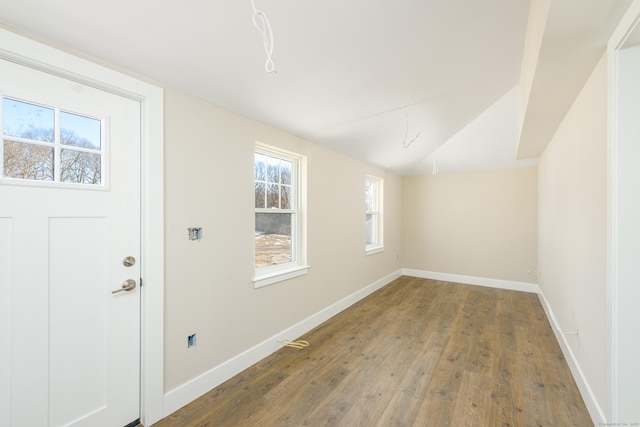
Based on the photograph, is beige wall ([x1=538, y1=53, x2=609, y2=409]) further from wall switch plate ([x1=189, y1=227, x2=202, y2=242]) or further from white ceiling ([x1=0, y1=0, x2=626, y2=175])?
wall switch plate ([x1=189, y1=227, x2=202, y2=242])

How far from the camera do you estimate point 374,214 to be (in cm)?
490

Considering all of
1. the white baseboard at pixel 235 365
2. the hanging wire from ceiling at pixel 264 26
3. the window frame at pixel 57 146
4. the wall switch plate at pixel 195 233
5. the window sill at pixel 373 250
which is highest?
the hanging wire from ceiling at pixel 264 26

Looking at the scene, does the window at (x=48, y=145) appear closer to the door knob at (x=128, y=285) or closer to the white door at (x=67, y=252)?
the white door at (x=67, y=252)

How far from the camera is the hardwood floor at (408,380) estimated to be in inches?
70.5

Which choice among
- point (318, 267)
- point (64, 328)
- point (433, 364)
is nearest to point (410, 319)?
point (433, 364)

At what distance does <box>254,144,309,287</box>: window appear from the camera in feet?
8.57

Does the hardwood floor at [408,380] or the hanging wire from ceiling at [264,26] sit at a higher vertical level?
the hanging wire from ceiling at [264,26]

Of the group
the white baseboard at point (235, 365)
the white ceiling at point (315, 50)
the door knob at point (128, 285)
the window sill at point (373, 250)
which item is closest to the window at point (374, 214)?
the window sill at point (373, 250)

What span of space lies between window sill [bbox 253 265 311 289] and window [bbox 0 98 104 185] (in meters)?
1.40

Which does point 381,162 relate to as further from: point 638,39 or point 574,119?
point 638,39

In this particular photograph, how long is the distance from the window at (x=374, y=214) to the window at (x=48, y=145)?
384 cm

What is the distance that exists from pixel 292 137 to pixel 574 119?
2388 mm

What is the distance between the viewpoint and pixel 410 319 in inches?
136

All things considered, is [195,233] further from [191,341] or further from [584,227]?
[584,227]
